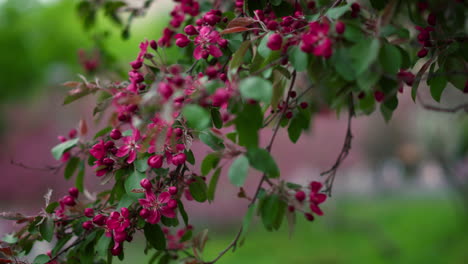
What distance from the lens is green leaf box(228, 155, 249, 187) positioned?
770 millimetres

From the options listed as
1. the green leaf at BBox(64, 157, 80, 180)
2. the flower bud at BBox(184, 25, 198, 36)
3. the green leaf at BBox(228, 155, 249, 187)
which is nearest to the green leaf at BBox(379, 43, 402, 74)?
the green leaf at BBox(228, 155, 249, 187)

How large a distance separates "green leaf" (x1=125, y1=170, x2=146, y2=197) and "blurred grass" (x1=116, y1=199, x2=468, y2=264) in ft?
13.3

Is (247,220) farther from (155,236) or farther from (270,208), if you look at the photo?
(155,236)

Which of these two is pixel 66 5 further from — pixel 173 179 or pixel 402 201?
pixel 173 179

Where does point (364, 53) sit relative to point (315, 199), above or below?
above

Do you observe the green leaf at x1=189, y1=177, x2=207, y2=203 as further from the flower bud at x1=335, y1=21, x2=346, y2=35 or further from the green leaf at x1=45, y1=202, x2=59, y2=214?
the flower bud at x1=335, y1=21, x2=346, y2=35

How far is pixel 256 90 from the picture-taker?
28.7 inches

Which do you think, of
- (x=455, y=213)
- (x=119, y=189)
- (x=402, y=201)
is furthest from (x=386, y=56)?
(x=402, y=201)

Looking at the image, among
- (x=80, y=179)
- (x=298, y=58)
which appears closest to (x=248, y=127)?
(x=298, y=58)

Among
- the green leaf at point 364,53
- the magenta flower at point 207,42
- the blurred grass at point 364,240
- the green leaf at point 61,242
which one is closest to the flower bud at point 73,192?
the green leaf at point 61,242

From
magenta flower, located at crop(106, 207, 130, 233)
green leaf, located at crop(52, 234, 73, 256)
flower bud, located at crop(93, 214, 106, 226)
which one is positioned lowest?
green leaf, located at crop(52, 234, 73, 256)

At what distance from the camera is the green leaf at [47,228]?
3.68 feet

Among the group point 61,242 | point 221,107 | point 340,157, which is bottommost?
point 340,157

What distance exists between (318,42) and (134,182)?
1.80 ft
